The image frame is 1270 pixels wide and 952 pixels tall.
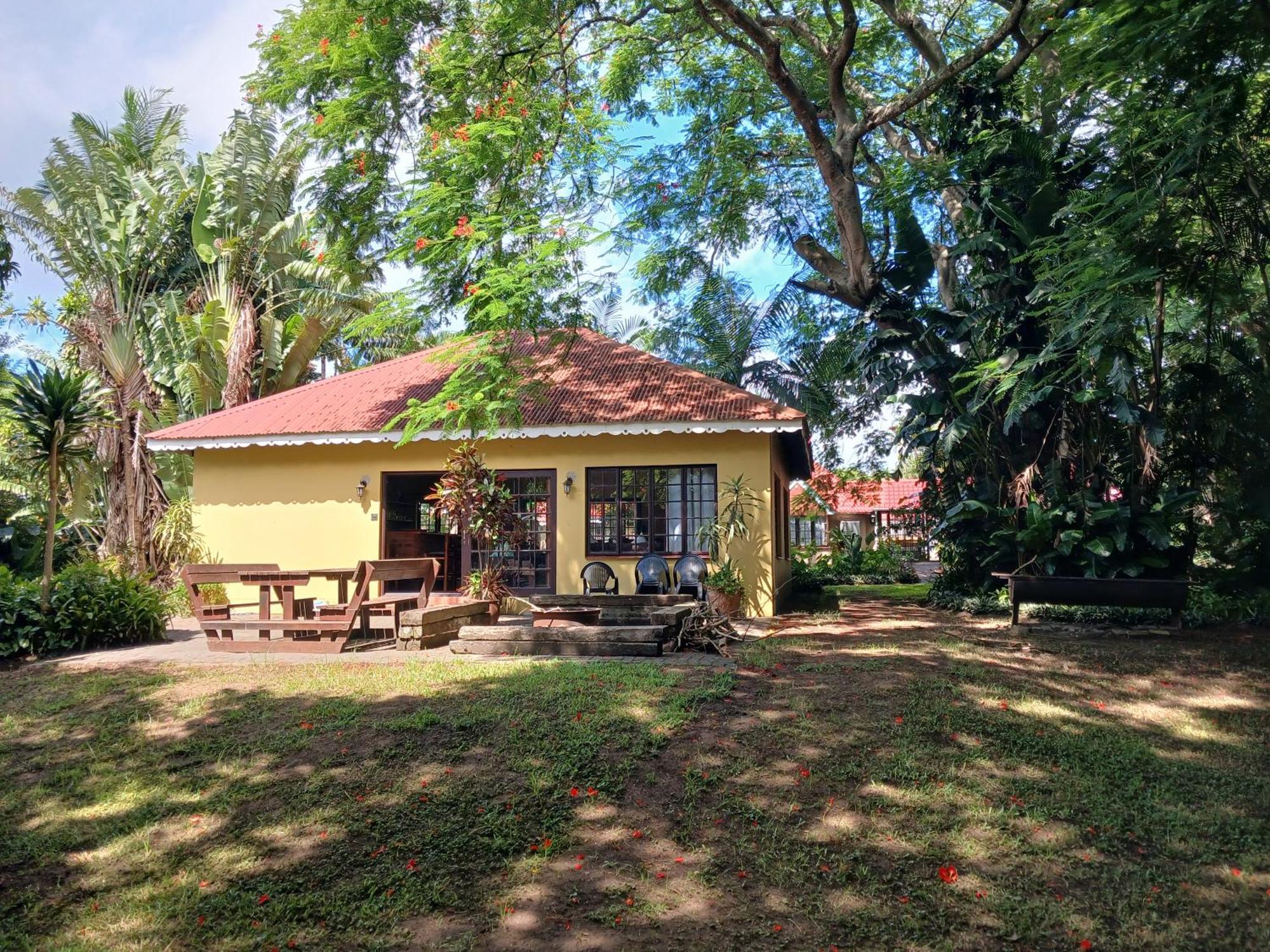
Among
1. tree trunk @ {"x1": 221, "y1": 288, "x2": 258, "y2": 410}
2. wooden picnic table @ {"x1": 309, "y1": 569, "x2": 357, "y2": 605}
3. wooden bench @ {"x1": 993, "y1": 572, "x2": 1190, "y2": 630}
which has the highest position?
tree trunk @ {"x1": 221, "y1": 288, "x2": 258, "y2": 410}

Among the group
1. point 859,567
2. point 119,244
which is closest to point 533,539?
point 119,244

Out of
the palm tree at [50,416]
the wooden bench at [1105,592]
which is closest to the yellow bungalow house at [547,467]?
the wooden bench at [1105,592]

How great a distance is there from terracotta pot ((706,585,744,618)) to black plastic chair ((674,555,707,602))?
0.30 feet

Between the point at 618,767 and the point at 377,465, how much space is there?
982cm

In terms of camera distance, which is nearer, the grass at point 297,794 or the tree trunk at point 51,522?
the grass at point 297,794

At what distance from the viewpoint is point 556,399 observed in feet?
44.2

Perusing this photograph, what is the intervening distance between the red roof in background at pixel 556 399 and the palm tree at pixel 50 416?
12.8 ft

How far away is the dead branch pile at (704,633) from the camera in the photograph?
851 cm

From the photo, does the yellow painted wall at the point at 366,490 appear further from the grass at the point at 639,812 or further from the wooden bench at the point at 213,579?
the grass at the point at 639,812

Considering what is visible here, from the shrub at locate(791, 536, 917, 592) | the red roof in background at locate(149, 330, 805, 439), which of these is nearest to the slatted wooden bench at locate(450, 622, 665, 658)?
the red roof in background at locate(149, 330, 805, 439)

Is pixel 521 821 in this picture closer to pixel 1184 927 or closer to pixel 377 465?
pixel 1184 927

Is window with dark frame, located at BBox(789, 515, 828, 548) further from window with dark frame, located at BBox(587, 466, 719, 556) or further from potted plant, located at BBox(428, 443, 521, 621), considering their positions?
potted plant, located at BBox(428, 443, 521, 621)

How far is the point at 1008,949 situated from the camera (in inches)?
133

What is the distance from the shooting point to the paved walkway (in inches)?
316
